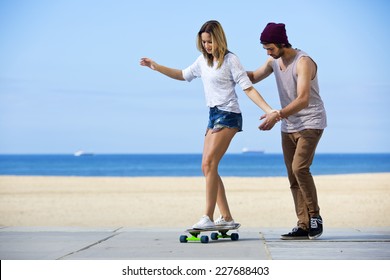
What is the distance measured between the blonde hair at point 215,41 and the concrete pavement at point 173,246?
4.86ft

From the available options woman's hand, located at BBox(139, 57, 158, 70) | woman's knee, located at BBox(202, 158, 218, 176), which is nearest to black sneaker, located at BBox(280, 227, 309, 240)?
woman's knee, located at BBox(202, 158, 218, 176)

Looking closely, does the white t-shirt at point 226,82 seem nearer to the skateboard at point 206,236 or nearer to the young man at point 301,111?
the young man at point 301,111

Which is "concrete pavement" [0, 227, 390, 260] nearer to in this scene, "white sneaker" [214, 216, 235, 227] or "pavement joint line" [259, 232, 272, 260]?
"pavement joint line" [259, 232, 272, 260]

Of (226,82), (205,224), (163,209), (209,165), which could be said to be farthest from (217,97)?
(163,209)

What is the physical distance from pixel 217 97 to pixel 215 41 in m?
0.45

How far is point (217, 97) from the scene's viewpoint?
5664 mm

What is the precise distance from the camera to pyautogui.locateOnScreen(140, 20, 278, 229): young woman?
18.4 feet

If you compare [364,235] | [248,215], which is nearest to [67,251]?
[364,235]

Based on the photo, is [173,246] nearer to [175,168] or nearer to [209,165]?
[209,165]

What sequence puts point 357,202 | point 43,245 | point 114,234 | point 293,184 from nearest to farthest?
point 43,245 → point 293,184 → point 114,234 → point 357,202

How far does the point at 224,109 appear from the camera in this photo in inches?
223

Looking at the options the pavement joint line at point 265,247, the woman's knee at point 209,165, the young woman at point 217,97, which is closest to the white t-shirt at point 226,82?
the young woman at point 217,97
